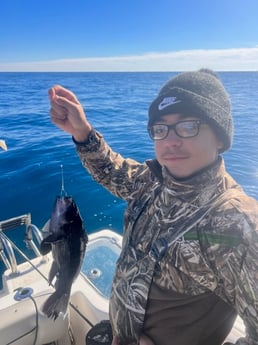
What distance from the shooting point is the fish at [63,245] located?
1903 mm

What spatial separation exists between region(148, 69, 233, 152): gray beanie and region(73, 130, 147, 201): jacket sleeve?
Result: 0.71 meters

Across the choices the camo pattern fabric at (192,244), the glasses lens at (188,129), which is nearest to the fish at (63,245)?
the camo pattern fabric at (192,244)

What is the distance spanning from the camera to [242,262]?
58.3 inches

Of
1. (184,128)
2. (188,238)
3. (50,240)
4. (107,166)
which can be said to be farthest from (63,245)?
(184,128)

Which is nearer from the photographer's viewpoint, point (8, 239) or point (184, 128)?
point (184, 128)

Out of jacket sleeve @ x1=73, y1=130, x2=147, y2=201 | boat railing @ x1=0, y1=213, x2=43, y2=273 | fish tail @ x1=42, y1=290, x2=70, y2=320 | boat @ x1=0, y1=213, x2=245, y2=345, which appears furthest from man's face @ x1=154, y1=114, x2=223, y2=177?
boat railing @ x1=0, y1=213, x2=43, y2=273

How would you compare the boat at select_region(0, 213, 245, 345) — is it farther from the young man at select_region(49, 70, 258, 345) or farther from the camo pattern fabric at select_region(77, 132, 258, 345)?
the camo pattern fabric at select_region(77, 132, 258, 345)

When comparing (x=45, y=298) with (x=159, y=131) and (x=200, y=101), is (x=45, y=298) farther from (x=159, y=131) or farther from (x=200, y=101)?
(x=200, y=101)

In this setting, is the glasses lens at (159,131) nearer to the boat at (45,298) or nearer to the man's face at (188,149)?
the man's face at (188,149)

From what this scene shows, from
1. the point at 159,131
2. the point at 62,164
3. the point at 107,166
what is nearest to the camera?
the point at 159,131

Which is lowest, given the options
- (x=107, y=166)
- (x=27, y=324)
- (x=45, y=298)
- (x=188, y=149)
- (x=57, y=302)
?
(x=27, y=324)

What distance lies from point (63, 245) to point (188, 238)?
0.78m

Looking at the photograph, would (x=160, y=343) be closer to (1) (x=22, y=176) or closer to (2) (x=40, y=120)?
(1) (x=22, y=176)

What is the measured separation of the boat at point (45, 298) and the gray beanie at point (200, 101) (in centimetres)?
162
